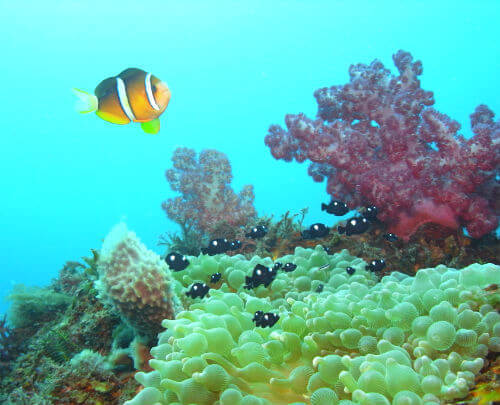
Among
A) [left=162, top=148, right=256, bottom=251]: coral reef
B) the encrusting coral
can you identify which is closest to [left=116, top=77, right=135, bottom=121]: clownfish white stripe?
the encrusting coral

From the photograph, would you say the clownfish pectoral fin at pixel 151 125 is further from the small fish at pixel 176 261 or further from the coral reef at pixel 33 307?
the coral reef at pixel 33 307

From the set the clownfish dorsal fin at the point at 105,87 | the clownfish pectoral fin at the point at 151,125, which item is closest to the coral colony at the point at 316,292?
the clownfish pectoral fin at the point at 151,125

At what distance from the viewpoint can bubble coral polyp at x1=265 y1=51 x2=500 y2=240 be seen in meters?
5.72

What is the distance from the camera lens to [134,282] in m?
3.39

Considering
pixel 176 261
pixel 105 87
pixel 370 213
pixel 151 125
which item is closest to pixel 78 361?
pixel 176 261

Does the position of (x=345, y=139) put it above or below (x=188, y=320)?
above

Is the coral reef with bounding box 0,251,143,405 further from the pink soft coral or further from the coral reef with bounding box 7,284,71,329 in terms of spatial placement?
the pink soft coral

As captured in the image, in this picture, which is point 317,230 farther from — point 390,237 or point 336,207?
point 390,237

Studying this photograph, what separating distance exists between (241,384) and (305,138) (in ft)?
16.9

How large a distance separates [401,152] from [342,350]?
184 inches

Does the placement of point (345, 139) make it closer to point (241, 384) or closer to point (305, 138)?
point (305, 138)

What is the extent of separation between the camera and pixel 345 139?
21.3 feet

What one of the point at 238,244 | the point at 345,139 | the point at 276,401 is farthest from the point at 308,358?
the point at 345,139

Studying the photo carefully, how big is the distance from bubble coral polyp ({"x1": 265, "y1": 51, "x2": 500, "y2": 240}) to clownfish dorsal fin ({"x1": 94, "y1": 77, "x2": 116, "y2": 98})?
4.40m
